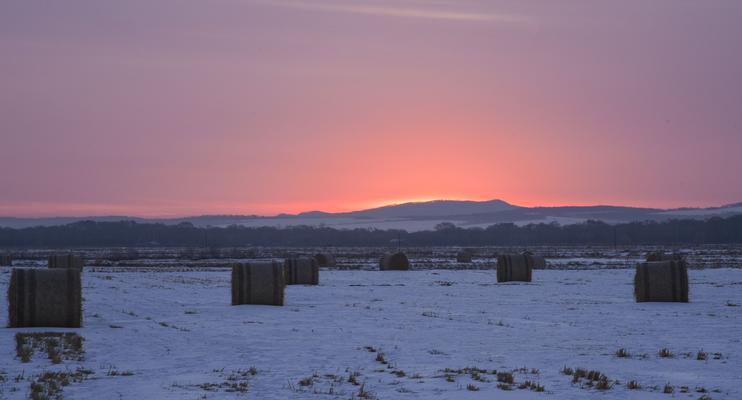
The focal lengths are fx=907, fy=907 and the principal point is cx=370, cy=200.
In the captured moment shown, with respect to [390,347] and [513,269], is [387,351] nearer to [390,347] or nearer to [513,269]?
[390,347]

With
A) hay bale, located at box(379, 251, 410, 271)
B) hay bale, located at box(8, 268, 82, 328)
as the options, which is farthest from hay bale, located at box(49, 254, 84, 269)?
hay bale, located at box(8, 268, 82, 328)

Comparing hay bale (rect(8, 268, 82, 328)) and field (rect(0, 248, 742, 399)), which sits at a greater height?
hay bale (rect(8, 268, 82, 328))

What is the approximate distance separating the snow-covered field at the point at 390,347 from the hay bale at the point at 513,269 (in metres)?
9.66

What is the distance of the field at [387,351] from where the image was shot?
11.0 meters

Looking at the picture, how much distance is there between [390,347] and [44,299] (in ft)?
23.2

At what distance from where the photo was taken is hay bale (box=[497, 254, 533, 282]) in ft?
121

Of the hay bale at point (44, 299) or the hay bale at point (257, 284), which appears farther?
the hay bale at point (257, 284)

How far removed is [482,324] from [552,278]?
21896mm

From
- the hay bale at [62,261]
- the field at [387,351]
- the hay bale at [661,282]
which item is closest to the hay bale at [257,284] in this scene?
the field at [387,351]

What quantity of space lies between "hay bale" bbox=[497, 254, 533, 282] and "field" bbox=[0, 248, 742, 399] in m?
10.9

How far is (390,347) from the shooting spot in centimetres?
1501

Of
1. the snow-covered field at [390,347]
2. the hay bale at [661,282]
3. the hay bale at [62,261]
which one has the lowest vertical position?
the snow-covered field at [390,347]

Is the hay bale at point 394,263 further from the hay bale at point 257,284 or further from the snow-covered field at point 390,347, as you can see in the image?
the hay bale at point 257,284

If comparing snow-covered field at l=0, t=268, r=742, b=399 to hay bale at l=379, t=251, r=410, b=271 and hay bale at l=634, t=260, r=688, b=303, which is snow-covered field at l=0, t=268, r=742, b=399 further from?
hay bale at l=379, t=251, r=410, b=271
